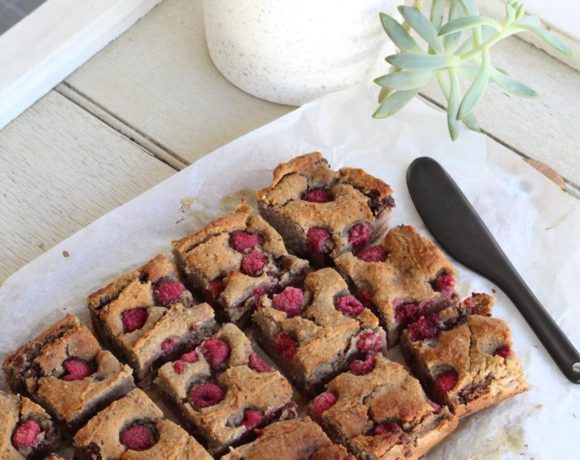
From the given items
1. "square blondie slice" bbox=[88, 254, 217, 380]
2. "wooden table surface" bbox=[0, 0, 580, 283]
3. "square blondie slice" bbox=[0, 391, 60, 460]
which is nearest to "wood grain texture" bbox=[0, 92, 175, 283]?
"wooden table surface" bbox=[0, 0, 580, 283]

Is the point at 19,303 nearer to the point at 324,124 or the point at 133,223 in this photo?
the point at 133,223

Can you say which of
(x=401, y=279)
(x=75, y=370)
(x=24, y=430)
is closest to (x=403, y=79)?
(x=401, y=279)

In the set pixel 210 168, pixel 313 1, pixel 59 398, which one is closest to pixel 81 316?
pixel 59 398

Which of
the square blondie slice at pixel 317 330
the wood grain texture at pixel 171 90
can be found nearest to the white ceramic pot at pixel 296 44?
the wood grain texture at pixel 171 90

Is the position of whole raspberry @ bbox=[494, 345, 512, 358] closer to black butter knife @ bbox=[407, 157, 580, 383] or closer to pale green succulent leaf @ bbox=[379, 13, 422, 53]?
black butter knife @ bbox=[407, 157, 580, 383]

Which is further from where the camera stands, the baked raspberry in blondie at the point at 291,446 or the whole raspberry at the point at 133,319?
the whole raspberry at the point at 133,319

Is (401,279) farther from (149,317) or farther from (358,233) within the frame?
(149,317)

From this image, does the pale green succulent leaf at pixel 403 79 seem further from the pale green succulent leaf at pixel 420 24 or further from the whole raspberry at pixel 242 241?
the whole raspberry at pixel 242 241
